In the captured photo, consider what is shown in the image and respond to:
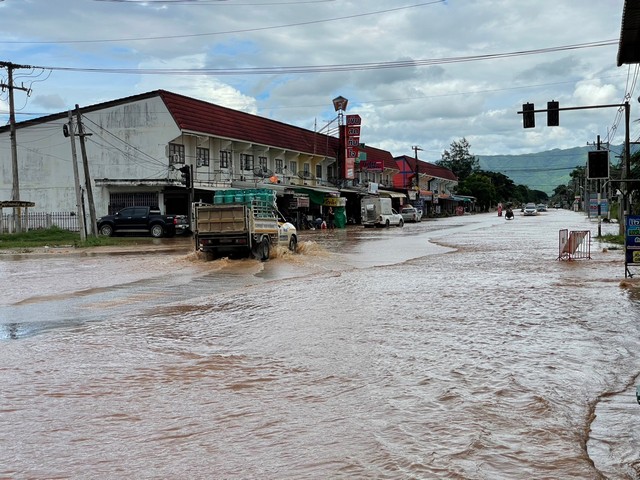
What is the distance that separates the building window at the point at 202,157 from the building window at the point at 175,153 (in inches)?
54.7

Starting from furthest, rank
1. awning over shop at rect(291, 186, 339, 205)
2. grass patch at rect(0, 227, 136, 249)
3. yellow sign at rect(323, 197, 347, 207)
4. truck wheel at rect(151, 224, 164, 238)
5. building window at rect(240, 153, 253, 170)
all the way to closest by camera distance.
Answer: yellow sign at rect(323, 197, 347, 207), awning over shop at rect(291, 186, 339, 205), building window at rect(240, 153, 253, 170), truck wheel at rect(151, 224, 164, 238), grass patch at rect(0, 227, 136, 249)

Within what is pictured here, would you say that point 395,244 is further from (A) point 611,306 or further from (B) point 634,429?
(B) point 634,429

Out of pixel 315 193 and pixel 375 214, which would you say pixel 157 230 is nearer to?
pixel 315 193

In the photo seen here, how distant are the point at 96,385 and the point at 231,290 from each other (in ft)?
24.7

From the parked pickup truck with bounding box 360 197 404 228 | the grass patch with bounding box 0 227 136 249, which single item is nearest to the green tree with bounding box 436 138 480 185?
the parked pickup truck with bounding box 360 197 404 228

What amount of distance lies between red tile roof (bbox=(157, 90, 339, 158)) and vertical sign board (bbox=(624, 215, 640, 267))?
90.3 ft

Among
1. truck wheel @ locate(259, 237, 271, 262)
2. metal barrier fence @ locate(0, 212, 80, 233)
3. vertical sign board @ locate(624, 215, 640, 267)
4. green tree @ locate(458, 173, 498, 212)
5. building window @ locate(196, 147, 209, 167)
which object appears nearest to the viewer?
vertical sign board @ locate(624, 215, 640, 267)

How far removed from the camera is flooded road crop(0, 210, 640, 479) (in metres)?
4.73

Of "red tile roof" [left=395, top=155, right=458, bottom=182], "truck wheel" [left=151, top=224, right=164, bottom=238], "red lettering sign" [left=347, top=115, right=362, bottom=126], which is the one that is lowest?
"truck wheel" [left=151, top=224, right=164, bottom=238]

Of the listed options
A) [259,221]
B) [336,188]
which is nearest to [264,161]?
[336,188]

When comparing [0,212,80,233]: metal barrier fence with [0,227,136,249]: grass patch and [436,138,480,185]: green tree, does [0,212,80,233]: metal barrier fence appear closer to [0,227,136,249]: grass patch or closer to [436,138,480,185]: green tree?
[0,227,136,249]: grass patch

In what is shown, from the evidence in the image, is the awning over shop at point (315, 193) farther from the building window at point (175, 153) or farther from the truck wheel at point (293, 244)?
the truck wheel at point (293, 244)

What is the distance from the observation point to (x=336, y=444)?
4.98 meters

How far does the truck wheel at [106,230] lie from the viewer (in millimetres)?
35688
